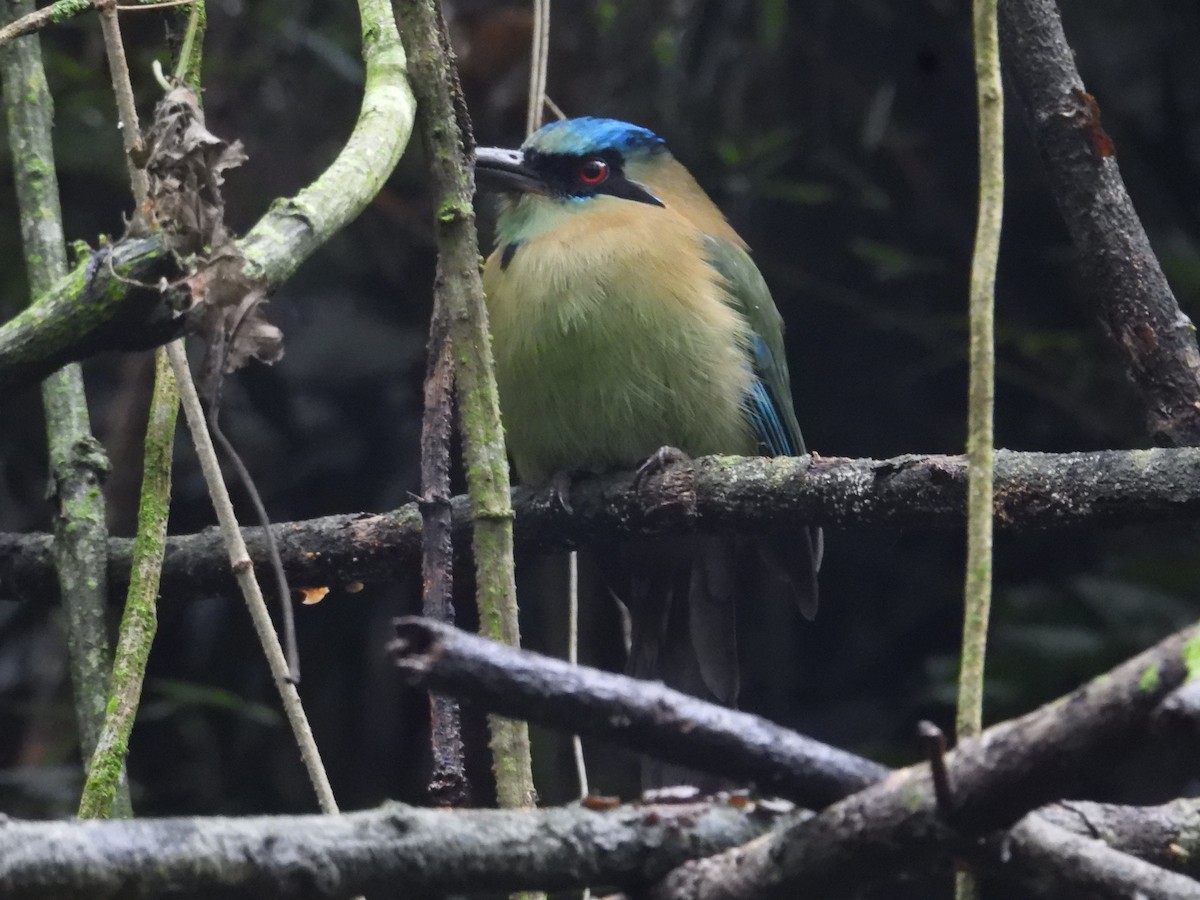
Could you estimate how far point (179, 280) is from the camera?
4.59 ft

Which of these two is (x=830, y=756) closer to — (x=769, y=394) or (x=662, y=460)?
(x=662, y=460)

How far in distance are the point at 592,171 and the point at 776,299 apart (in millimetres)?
1268

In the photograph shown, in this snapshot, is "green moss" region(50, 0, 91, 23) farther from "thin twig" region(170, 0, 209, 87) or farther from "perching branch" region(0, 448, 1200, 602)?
"perching branch" region(0, 448, 1200, 602)

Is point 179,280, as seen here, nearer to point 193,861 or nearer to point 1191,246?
point 193,861

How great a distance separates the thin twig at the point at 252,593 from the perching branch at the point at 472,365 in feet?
0.72

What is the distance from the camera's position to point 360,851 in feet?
3.70

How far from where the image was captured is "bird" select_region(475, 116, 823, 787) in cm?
349

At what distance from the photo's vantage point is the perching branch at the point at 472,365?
1.81 meters

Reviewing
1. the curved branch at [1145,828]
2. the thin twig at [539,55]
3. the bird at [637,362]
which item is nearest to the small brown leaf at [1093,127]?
the thin twig at [539,55]

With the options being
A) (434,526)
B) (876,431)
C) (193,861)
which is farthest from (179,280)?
(876,431)

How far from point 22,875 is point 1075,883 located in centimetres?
79

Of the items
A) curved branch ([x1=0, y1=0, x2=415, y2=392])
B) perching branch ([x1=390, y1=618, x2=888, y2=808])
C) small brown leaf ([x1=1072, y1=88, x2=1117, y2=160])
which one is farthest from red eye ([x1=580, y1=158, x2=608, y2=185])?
perching branch ([x1=390, y1=618, x2=888, y2=808])

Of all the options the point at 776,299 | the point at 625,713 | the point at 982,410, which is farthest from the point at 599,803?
the point at 776,299

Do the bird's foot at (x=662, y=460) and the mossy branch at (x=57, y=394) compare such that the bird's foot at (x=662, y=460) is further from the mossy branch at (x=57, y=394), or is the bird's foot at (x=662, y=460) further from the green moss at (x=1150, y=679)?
the green moss at (x=1150, y=679)
